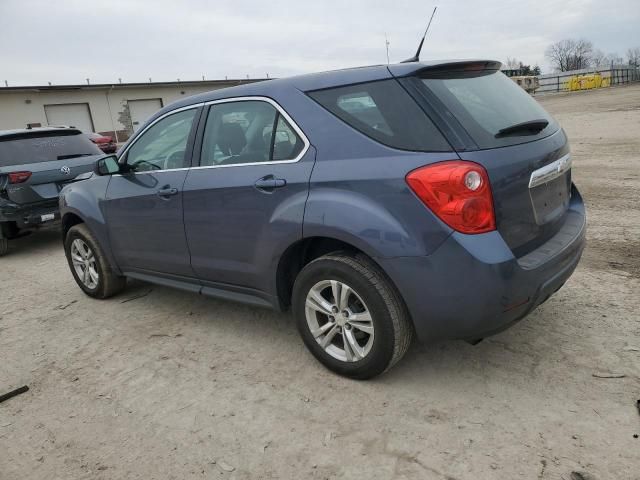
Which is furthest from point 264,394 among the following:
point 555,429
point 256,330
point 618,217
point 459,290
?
point 618,217

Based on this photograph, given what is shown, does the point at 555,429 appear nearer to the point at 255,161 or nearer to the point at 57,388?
the point at 255,161

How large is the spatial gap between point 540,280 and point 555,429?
71 cm

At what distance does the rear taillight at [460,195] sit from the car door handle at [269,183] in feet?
2.94

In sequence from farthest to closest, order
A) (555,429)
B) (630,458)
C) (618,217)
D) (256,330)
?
(618,217) < (256,330) < (555,429) < (630,458)

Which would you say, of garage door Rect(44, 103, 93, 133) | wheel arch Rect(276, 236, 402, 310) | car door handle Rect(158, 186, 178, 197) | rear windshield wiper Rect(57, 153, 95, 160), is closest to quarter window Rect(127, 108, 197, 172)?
car door handle Rect(158, 186, 178, 197)

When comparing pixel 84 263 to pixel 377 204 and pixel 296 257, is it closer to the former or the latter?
pixel 296 257

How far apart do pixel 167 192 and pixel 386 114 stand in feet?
5.90

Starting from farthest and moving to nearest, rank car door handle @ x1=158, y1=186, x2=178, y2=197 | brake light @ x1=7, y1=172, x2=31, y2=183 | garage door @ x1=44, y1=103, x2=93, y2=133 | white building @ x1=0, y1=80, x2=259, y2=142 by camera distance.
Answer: garage door @ x1=44, y1=103, x2=93, y2=133 < white building @ x1=0, y1=80, x2=259, y2=142 < brake light @ x1=7, y1=172, x2=31, y2=183 < car door handle @ x1=158, y1=186, x2=178, y2=197

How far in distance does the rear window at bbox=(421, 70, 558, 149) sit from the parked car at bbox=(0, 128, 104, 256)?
591 cm

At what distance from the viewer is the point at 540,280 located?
2.68 meters

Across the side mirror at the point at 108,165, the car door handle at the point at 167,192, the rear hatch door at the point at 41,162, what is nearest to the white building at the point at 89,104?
the rear hatch door at the point at 41,162

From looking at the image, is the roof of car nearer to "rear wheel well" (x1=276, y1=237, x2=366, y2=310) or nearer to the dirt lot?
"rear wheel well" (x1=276, y1=237, x2=366, y2=310)

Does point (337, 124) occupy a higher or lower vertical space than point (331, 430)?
higher

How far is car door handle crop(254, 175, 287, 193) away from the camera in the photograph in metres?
3.08
